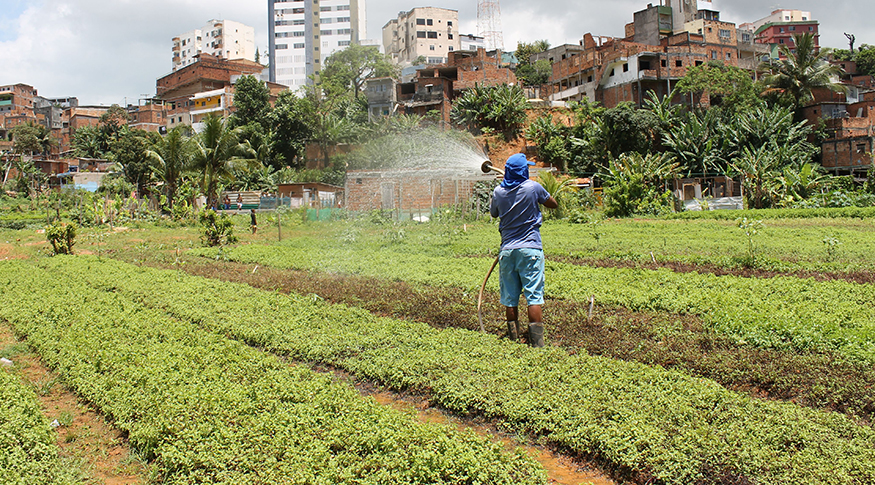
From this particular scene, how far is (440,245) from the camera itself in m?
19.4

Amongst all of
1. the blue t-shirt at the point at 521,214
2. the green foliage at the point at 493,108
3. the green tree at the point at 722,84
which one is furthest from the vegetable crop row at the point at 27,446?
the green tree at the point at 722,84

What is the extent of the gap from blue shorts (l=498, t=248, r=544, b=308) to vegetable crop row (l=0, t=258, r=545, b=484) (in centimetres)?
256

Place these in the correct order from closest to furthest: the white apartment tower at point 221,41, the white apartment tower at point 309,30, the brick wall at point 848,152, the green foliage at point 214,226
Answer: the green foliage at point 214,226
the brick wall at point 848,152
the white apartment tower at point 309,30
the white apartment tower at point 221,41

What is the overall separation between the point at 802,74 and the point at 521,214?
52.8 metres

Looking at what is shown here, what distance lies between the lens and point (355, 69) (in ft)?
255

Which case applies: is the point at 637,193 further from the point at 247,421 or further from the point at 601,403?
the point at 247,421

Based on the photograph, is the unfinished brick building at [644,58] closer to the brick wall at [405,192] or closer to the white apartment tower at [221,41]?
the brick wall at [405,192]

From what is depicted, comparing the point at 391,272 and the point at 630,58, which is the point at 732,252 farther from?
the point at 630,58

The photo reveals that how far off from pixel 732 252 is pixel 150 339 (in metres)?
13.3

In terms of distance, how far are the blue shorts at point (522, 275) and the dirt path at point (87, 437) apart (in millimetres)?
4374

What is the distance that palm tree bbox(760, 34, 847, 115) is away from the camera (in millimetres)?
49562

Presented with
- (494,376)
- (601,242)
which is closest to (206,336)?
(494,376)

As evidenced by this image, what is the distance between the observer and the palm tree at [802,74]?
163 ft

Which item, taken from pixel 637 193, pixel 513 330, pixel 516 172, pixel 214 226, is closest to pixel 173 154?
pixel 214 226
